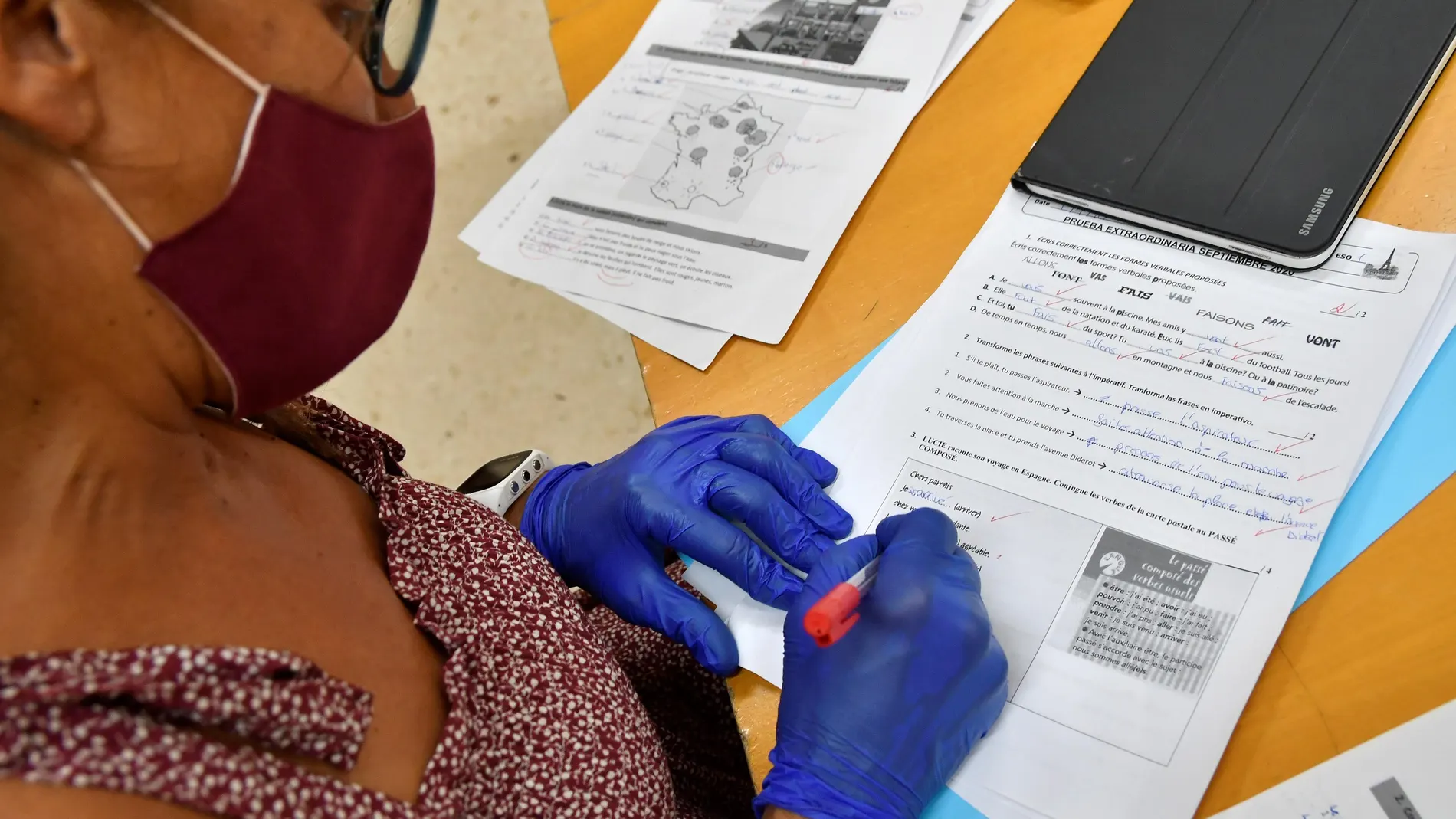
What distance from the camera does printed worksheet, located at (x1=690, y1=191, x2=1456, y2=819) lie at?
503 mm

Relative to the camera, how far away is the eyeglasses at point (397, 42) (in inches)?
19.3

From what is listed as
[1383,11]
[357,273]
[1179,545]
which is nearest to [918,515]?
[1179,545]

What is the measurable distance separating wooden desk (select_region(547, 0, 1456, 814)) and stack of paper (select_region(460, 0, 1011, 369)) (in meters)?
0.02

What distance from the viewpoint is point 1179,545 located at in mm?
536

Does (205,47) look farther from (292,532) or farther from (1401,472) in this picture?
(1401,472)

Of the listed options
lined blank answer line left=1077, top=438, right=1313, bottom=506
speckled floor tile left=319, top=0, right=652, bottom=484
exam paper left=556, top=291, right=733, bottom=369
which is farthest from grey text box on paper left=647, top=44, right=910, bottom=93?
speckled floor tile left=319, top=0, right=652, bottom=484

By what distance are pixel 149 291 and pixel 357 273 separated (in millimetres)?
112

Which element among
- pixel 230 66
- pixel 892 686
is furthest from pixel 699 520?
pixel 230 66

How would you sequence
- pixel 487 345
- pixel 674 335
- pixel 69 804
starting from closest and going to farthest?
pixel 69 804
pixel 674 335
pixel 487 345

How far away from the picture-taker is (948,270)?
2.29ft

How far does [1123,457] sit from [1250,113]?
266 millimetres

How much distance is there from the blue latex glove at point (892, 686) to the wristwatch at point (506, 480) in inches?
14.6

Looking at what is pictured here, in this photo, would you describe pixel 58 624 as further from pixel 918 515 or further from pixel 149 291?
pixel 918 515

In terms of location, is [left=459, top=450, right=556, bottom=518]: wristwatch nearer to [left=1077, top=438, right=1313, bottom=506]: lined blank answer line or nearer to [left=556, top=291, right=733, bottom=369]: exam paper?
[left=556, top=291, right=733, bottom=369]: exam paper
